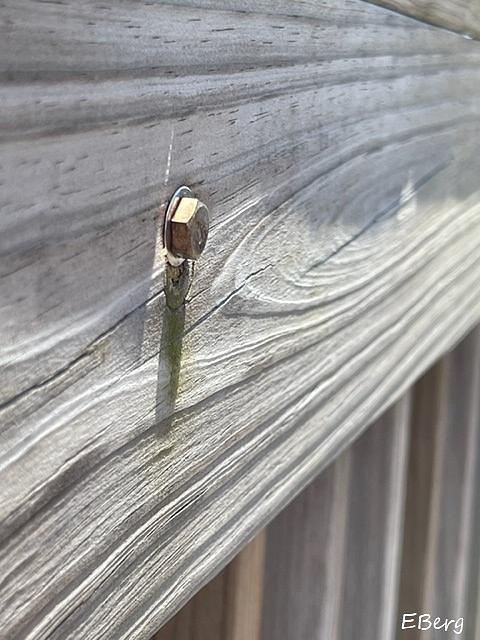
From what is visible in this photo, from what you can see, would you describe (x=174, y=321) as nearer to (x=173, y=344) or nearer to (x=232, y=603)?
(x=173, y=344)

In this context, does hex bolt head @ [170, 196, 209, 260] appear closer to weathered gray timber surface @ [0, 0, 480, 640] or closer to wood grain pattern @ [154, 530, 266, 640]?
weathered gray timber surface @ [0, 0, 480, 640]

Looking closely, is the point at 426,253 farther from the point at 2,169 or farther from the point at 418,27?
the point at 2,169

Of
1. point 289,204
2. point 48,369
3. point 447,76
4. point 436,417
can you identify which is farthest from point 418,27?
point 436,417

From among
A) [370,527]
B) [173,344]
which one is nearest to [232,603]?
[370,527]

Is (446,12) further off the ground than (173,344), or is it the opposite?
(446,12)

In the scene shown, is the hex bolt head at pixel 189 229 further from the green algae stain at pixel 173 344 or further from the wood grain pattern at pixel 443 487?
the wood grain pattern at pixel 443 487

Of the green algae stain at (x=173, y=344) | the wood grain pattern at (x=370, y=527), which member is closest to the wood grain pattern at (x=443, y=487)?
the wood grain pattern at (x=370, y=527)
